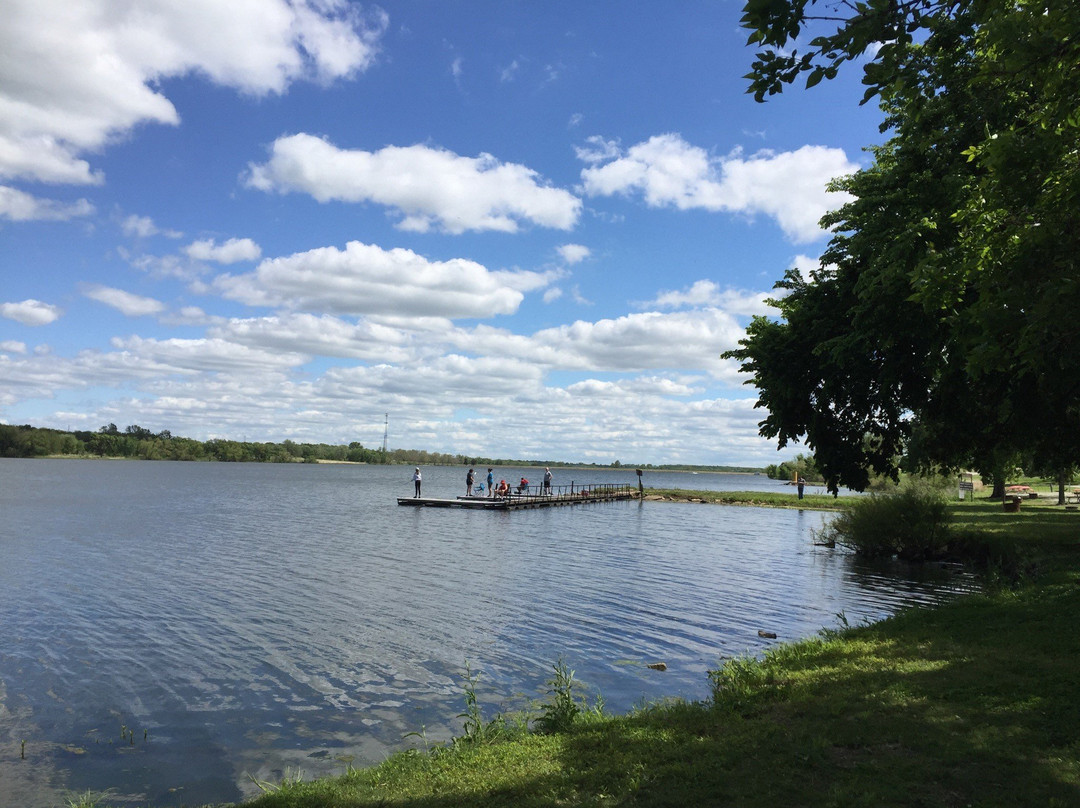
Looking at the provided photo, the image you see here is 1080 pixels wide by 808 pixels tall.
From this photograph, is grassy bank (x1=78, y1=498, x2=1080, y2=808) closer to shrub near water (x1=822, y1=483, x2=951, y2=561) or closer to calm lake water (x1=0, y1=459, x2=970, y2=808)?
calm lake water (x1=0, y1=459, x2=970, y2=808)

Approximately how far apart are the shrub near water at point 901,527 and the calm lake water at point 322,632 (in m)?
1.59

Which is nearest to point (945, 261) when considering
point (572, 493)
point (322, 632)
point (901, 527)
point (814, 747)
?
point (814, 747)

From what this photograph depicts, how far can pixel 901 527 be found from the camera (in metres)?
28.4

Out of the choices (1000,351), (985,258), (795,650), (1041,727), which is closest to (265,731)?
(795,650)

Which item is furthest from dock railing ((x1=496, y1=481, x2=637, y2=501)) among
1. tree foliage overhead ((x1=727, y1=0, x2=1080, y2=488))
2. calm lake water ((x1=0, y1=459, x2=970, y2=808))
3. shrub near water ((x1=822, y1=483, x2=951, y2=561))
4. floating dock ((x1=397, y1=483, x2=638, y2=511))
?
tree foliage overhead ((x1=727, y1=0, x2=1080, y2=488))

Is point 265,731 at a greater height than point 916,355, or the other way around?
point 916,355

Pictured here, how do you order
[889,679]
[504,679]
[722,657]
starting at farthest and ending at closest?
1. [722,657]
2. [504,679]
3. [889,679]

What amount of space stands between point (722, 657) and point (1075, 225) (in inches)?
369

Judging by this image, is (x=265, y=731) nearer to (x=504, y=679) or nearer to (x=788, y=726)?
(x=504, y=679)

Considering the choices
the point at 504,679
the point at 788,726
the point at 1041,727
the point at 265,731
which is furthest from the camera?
the point at 504,679

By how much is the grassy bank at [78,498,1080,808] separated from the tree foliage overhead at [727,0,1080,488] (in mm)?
3620

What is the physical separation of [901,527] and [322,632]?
22890 millimetres

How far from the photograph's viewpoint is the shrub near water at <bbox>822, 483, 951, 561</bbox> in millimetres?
27641

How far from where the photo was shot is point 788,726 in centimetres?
727
